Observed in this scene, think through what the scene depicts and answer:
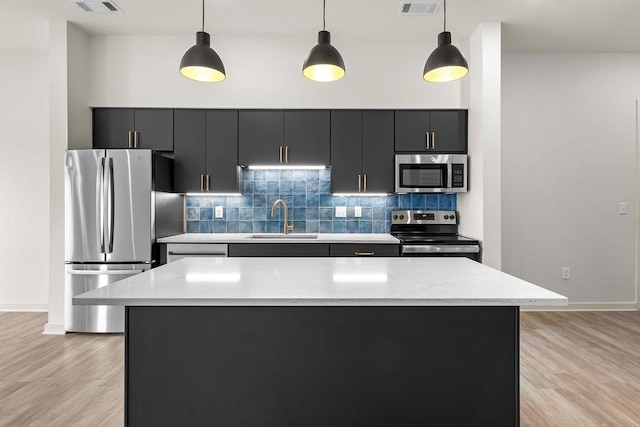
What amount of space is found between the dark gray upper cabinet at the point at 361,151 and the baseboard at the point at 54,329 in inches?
114

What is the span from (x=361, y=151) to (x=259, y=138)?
1043 millimetres

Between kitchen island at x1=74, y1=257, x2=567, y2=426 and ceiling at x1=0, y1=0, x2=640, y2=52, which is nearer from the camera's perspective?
kitchen island at x1=74, y1=257, x2=567, y2=426

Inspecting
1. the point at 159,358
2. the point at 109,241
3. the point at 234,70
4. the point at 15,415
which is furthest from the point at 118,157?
the point at 159,358

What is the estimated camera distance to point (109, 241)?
376 cm

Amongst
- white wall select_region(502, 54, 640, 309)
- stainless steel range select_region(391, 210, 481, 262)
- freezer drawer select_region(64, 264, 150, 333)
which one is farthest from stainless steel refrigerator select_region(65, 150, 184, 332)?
white wall select_region(502, 54, 640, 309)

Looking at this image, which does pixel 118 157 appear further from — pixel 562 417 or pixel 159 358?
pixel 562 417

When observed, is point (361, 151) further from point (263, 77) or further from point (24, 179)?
point (24, 179)

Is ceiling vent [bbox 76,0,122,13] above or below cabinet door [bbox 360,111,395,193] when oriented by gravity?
above

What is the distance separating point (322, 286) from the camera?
1636 millimetres

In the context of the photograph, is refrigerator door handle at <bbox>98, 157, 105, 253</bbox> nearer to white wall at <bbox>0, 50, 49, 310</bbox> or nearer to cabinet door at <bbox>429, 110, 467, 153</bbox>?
white wall at <bbox>0, 50, 49, 310</bbox>

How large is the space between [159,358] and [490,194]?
3237mm

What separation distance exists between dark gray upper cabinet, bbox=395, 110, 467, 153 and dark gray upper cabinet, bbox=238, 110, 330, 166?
77 centimetres

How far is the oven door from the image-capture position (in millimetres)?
3791

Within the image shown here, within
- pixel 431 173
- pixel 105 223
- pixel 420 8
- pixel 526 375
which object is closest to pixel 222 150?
pixel 105 223
